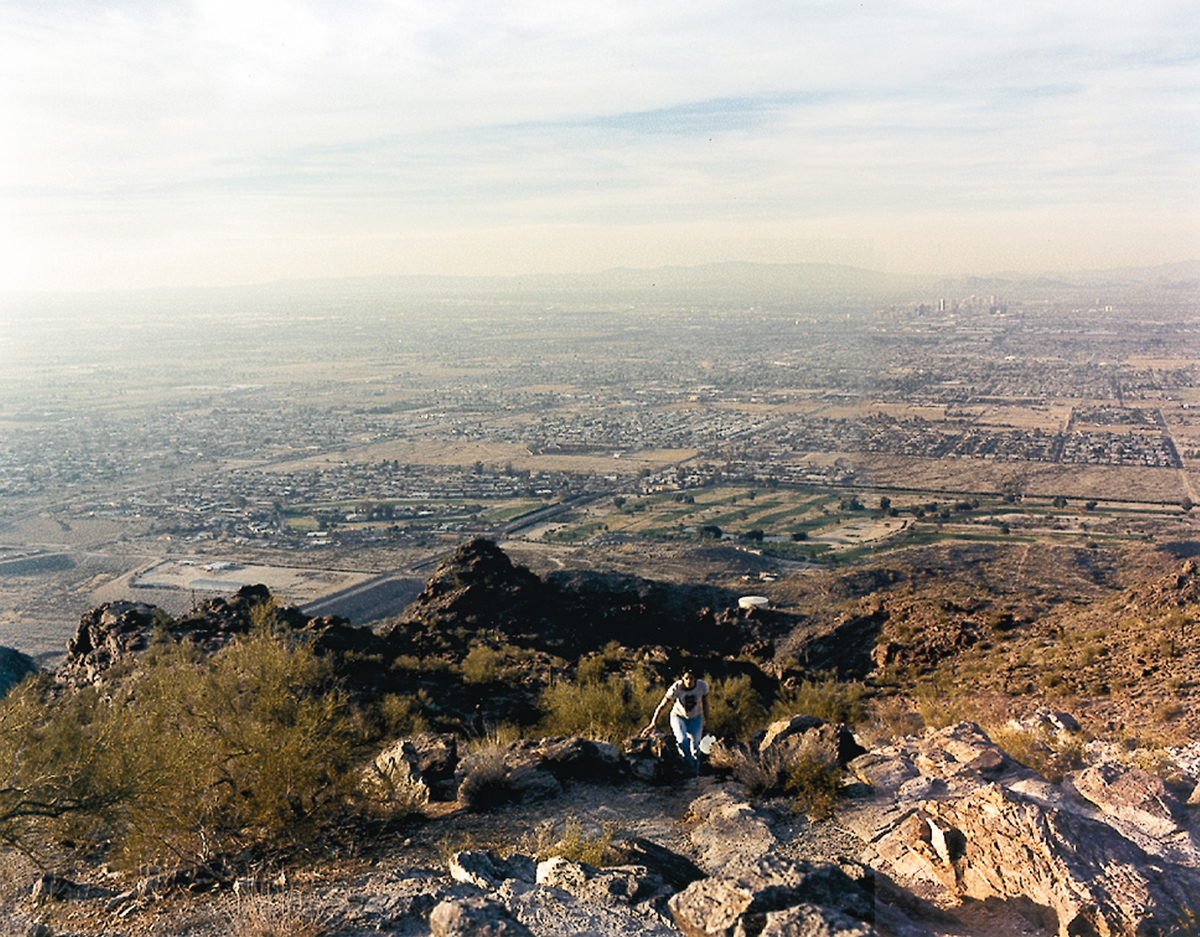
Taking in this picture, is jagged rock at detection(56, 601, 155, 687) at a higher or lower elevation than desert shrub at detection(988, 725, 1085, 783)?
lower

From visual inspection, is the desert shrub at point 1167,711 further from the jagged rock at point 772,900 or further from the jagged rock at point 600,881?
the jagged rock at point 600,881

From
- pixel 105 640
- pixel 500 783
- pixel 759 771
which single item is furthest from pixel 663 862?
pixel 105 640

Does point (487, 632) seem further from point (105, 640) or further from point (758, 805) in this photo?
point (758, 805)

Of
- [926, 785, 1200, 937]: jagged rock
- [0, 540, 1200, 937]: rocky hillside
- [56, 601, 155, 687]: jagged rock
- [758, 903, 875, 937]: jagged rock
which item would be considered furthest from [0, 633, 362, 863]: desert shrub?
[56, 601, 155, 687]: jagged rock

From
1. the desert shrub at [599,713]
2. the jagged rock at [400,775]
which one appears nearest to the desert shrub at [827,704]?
the desert shrub at [599,713]

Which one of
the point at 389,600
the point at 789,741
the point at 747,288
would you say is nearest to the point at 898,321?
the point at 747,288

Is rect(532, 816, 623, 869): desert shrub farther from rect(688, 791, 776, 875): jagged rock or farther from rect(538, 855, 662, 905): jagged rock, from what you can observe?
Result: rect(688, 791, 776, 875): jagged rock
